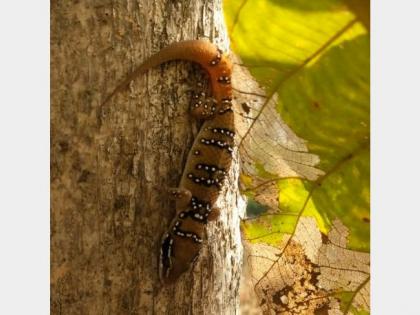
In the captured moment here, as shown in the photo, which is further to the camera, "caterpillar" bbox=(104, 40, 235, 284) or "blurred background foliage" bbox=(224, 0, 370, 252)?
"blurred background foliage" bbox=(224, 0, 370, 252)

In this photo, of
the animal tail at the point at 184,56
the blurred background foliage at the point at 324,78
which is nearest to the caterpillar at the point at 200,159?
the animal tail at the point at 184,56

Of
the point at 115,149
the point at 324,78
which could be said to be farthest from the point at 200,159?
the point at 324,78

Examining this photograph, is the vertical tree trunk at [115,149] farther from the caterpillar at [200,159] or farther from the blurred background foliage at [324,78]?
the blurred background foliage at [324,78]

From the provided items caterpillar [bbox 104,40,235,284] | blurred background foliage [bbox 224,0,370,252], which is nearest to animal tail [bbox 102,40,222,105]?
caterpillar [bbox 104,40,235,284]

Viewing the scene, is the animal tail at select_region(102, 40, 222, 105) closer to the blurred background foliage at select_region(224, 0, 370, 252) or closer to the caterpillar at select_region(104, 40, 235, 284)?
the caterpillar at select_region(104, 40, 235, 284)

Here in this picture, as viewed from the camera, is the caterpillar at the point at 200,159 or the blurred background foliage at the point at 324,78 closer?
the caterpillar at the point at 200,159
